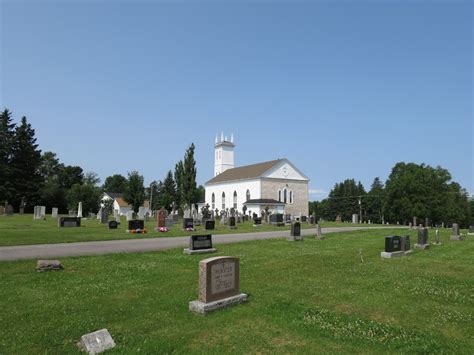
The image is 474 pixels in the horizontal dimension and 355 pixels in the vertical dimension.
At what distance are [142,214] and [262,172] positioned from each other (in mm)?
32989

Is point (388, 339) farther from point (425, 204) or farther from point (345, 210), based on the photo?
point (345, 210)

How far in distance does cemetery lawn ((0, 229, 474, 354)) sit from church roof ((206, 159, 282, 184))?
191 feet

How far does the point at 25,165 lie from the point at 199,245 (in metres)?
60.7

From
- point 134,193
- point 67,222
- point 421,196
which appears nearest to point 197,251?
point 67,222

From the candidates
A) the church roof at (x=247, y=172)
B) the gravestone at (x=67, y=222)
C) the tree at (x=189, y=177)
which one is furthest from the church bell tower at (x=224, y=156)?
the gravestone at (x=67, y=222)

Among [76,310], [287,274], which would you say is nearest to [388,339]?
[287,274]

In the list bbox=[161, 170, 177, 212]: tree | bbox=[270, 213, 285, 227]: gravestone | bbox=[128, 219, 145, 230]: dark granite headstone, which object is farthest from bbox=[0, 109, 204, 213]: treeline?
bbox=[128, 219, 145, 230]: dark granite headstone

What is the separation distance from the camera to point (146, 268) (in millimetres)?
11516

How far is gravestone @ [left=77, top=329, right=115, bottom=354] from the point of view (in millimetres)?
5520

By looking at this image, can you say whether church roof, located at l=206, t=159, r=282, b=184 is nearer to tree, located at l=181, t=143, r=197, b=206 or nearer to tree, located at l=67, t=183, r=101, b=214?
tree, located at l=181, t=143, r=197, b=206

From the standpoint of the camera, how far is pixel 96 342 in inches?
221

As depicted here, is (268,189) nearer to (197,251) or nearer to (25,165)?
(25,165)

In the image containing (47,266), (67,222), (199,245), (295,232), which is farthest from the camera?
(67,222)

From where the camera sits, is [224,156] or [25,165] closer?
[25,165]
